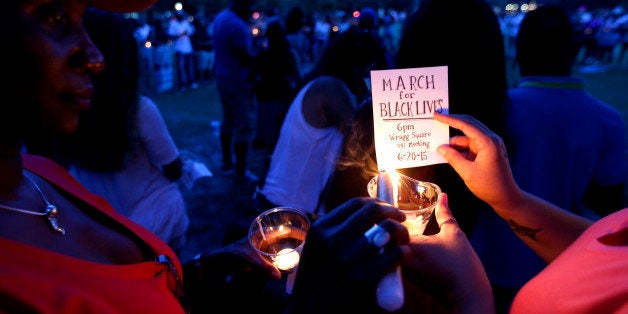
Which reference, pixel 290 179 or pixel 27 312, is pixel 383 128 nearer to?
pixel 27 312

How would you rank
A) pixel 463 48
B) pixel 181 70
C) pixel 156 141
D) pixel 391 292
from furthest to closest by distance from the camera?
pixel 181 70 < pixel 156 141 < pixel 463 48 < pixel 391 292

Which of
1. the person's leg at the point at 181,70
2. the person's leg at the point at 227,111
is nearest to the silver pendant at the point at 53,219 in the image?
the person's leg at the point at 227,111

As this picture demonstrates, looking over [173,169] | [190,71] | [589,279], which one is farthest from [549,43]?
[190,71]

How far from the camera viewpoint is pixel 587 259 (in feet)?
3.22

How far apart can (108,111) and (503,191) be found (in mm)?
2073

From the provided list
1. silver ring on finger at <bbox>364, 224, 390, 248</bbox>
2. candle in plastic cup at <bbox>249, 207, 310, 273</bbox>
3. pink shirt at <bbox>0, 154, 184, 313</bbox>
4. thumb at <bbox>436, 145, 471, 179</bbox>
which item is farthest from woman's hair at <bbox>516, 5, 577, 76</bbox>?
pink shirt at <bbox>0, 154, 184, 313</bbox>

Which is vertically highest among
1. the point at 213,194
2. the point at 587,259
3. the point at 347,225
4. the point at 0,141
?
the point at 0,141

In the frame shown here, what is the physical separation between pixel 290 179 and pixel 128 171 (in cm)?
117

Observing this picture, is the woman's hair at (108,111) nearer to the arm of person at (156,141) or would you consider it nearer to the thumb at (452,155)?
the arm of person at (156,141)

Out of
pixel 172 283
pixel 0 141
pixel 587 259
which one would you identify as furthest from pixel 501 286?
pixel 0 141

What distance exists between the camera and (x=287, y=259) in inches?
51.7

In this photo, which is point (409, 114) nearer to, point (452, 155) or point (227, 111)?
point (452, 155)

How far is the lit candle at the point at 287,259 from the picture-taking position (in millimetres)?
1302

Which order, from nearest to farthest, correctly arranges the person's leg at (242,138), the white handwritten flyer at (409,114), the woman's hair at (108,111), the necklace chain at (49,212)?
the necklace chain at (49,212) < the white handwritten flyer at (409,114) < the woman's hair at (108,111) < the person's leg at (242,138)
